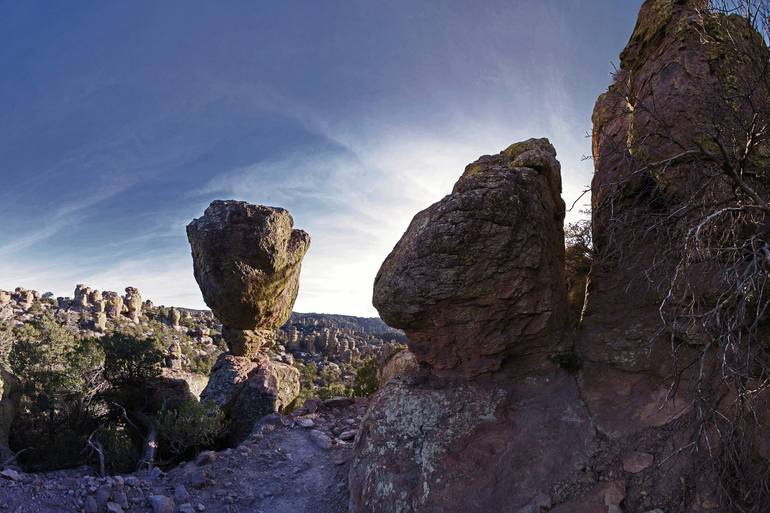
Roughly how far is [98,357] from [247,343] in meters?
4.71

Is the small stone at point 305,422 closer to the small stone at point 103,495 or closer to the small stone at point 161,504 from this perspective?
the small stone at point 161,504

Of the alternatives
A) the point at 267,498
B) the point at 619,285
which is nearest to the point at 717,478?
the point at 619,285

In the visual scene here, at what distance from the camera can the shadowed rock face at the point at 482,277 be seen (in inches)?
275

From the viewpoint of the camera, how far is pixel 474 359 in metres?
7.34

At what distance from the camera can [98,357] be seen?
13.4 meters

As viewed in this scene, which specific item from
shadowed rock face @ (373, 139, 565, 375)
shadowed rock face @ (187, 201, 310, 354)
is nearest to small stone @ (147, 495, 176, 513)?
shadowed rock face @ (373, 139, 565, 375)

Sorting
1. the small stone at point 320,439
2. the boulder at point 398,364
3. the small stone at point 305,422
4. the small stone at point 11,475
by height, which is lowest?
the small stone at point 320,439

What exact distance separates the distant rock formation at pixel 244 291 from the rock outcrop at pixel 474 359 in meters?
8.51

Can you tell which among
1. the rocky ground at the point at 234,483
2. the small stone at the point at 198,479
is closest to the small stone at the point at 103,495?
the rocky ground at the point at 234,483

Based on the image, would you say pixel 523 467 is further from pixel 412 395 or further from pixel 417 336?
pixel 417 336

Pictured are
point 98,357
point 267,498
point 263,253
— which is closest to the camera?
point 267,498

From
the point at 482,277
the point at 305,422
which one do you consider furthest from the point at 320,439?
the point at 482,277

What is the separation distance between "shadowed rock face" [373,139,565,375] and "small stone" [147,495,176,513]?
16.2ft

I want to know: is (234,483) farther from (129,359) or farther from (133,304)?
(133,304)
